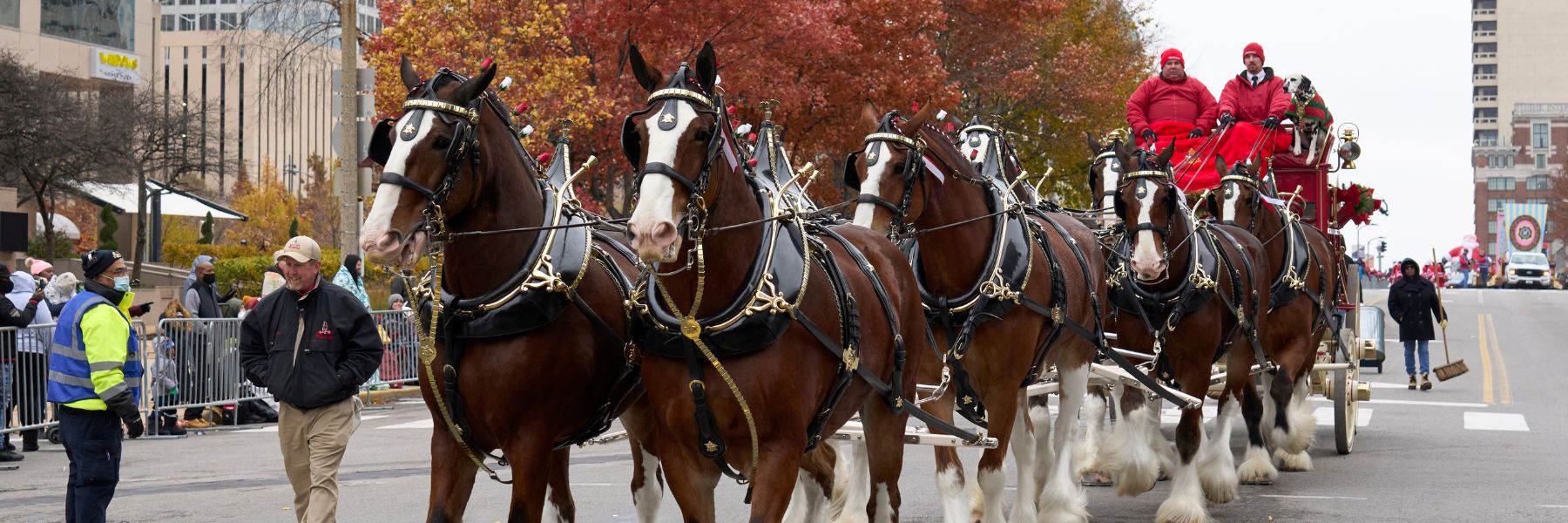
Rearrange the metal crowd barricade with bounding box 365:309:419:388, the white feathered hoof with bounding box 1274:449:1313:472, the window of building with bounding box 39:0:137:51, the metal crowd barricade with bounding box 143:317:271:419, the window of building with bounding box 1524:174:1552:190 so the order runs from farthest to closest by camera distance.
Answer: the window of building with bounding box 1524:174:1552:190
the window of building with bounding box 39:0:137:51
the metal crowd barricade with bounding box 365:309:419:388
the metal crowd barricade with bounding box 143:317:271:419
the white feathered hoof with bounding box 1274:449:1313:472

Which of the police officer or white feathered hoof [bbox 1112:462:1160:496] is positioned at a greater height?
the police officer

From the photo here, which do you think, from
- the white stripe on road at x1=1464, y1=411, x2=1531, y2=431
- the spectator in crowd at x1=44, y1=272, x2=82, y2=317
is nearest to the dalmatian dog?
the white stripe on road at x1=1464, y1=411, x2=1531, y2=431

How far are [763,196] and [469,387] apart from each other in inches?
53.9

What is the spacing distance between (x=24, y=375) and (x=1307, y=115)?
11.7m

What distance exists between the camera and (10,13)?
44094 millimetres

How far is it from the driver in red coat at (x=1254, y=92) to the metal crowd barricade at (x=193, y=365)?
391 inches

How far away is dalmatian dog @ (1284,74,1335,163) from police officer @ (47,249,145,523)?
9.59m

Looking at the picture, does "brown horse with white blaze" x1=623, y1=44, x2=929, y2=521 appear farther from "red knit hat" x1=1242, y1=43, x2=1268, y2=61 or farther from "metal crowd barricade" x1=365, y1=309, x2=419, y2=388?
"metal crowd barricade" x1=365, y1=309, x2=419, y2=388

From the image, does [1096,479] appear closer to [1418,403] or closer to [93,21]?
[1418,403]

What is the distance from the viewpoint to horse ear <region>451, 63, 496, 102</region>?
250 inches

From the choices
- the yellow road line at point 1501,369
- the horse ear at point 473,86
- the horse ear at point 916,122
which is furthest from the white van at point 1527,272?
the horse ear at point 473,86

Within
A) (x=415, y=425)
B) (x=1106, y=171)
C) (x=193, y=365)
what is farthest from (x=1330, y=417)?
(x=193, y=365)

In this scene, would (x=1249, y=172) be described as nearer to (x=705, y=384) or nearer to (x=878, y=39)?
(x=705, y=384)

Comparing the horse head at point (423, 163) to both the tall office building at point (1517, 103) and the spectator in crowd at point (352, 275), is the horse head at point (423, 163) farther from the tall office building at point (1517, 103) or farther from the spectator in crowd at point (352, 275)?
the tall office building at point (1517, 103)
